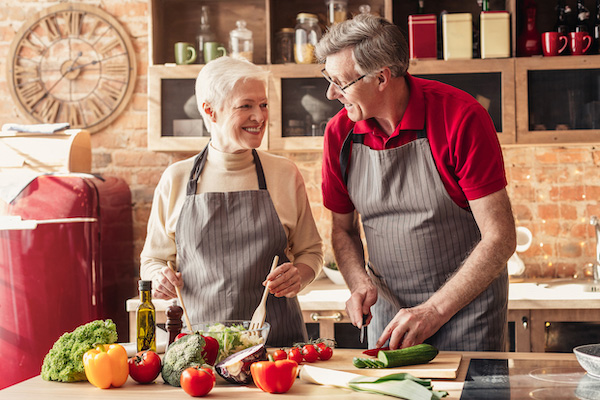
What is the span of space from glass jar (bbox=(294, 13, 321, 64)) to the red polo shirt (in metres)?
1.22

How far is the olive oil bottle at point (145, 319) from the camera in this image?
1.49 m

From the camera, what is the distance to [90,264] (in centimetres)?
288

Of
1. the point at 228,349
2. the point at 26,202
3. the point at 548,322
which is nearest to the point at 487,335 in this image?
the point at 228,349

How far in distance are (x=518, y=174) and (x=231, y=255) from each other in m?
2.06

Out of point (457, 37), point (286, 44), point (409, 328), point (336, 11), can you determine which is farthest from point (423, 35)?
point (409, 328)

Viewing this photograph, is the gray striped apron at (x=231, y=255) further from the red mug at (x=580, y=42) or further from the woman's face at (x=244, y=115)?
the red mug at (x=580, y=42)

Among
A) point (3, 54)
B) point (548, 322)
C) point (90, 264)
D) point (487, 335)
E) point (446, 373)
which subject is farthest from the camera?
point (3, 54)

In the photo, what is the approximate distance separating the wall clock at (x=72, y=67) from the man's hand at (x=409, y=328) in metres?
2.38

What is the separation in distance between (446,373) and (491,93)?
1.96 m

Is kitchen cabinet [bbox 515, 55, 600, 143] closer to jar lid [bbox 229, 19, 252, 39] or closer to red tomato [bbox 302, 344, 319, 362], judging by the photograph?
jar lid [bbox 229, 19, 252, 39]

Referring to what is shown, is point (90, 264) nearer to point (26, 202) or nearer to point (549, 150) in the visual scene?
point (26, 202)

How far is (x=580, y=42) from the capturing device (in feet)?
9.80

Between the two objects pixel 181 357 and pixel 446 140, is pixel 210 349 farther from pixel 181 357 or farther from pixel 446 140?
pixel 446 140

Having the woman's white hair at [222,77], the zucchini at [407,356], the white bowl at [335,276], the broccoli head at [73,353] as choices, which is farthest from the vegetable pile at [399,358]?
the white bowl at [335,276]
